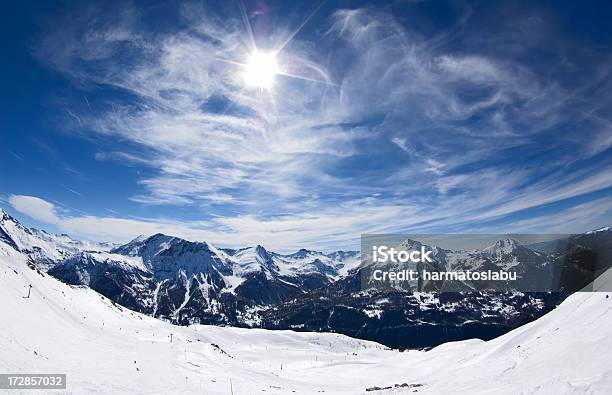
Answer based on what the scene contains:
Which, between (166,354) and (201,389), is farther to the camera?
(166,354)

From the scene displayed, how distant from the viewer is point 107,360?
25.6 m

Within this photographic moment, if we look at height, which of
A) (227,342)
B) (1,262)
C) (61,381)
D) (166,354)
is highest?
(1,262)

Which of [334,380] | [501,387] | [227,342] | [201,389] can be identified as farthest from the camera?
[227,342]

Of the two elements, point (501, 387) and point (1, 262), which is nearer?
point (501, 387)

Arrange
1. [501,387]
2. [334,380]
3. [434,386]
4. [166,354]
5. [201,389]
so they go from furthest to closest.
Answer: [334,380] < [166,354] < [434,386] < [201,389] < [501,387]

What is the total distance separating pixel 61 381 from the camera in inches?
717

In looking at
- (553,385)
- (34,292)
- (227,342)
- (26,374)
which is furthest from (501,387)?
(227,342)

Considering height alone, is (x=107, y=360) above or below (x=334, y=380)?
above

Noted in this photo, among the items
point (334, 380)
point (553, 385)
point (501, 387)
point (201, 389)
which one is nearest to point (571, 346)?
point (501, 387)

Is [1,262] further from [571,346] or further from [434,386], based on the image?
[571,346]

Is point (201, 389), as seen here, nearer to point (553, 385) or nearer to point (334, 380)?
point (553, 385)

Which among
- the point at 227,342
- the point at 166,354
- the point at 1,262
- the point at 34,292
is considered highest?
the point at 1,262

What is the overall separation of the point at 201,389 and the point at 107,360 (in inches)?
271

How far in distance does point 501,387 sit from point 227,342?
251ft
